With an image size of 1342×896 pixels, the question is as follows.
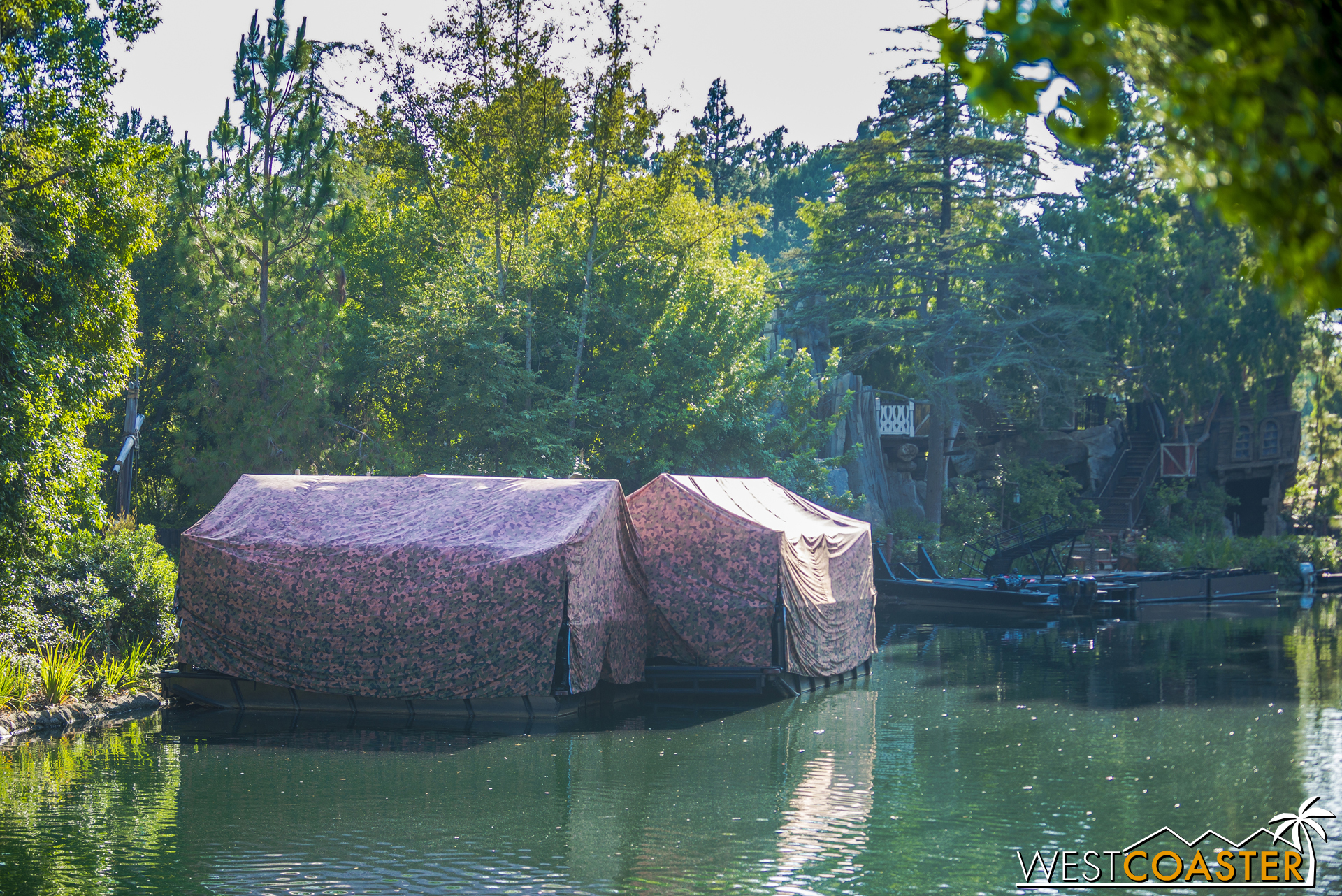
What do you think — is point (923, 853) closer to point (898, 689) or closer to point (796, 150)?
point (898, 689)

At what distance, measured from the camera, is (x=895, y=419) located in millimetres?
46312

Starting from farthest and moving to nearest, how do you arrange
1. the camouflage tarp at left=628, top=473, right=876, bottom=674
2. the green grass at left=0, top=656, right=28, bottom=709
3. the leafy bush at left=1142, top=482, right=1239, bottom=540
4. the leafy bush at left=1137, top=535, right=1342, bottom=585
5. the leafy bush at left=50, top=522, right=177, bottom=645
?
Result: the leafy bush at left=1142, top=482, right=1239, bottom=540 < the leafy bush at left=1137, top=535, right=1342, bottom=585 < the leafy bush at left=50, top=522, right=177, bottom=645 < the camouflage tarp at left=628, top=473, right=876, bottom=674 < the green grass at left=0, top=656, right=28, bottom=709

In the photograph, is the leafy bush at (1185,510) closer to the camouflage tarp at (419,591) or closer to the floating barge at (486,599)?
the floating barge at (486,599)

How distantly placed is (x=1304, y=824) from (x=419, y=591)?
11.2m

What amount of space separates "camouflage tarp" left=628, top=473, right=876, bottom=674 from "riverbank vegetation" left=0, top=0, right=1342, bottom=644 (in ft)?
27.8

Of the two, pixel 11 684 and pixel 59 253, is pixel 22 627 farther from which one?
pixel 59 253

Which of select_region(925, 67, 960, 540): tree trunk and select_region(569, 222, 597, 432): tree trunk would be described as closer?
select_region(569, 222, 597, 432): tree trunk

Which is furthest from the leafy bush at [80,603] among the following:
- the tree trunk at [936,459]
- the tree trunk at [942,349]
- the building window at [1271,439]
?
the building window at [1271,439]

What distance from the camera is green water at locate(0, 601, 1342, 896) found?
33.0ft

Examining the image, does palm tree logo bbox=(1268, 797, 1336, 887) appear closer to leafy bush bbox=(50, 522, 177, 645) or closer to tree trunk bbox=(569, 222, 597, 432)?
leafy bush bbox=(50, 522, 177, 645)

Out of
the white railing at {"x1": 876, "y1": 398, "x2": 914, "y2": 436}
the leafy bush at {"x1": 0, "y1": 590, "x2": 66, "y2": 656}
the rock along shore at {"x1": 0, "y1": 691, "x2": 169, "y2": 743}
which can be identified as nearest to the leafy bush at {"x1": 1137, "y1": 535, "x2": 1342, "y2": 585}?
the white railing at {"x1": 876, "y1": 398, "x2": 914, "y2": 436}

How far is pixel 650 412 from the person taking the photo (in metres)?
30.7

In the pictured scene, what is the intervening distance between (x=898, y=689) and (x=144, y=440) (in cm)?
2230

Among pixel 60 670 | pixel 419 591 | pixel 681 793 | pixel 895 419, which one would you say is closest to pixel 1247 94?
pixel 681 793
